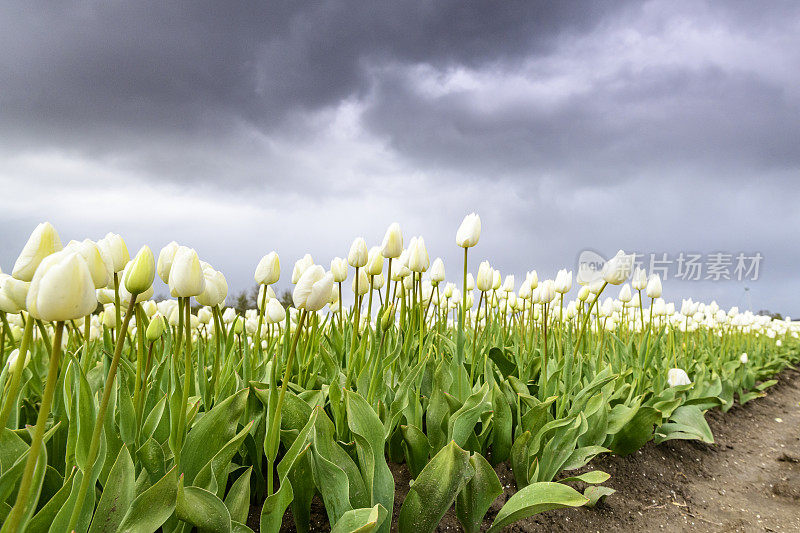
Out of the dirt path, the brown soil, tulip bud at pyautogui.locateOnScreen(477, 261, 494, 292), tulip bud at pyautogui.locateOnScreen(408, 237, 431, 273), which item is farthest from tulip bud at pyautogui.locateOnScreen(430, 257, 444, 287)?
the dirt path

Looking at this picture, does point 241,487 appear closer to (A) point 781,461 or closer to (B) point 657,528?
(B) point 657,528

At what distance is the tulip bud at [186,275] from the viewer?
1.39 meters

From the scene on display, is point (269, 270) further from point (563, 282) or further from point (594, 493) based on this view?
point (563, 282)

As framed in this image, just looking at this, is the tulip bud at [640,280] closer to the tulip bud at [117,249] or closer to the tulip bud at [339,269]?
the tulip bud at [339,269]

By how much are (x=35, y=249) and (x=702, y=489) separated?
11.5ft

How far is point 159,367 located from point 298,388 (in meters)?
0.58

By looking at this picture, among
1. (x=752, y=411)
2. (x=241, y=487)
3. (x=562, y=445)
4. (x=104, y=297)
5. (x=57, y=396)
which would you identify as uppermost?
(x=104, y=297)

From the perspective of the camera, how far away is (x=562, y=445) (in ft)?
8.15

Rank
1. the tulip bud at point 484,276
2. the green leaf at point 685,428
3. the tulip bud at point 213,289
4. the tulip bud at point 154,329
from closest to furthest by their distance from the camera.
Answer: the tulip bud at point 213,289 < the tulip bud at point 154,329 < the tulip bud at point 484,276 < the green leaf at point 685,428

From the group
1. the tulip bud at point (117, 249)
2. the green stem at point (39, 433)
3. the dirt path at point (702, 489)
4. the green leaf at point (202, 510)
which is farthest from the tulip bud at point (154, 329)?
the dirt path at point (702, 489)

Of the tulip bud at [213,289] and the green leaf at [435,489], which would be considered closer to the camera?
the green leaf at [435,489]

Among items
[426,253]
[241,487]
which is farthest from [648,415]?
[241,487]

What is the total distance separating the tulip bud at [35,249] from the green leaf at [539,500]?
5.01 feet

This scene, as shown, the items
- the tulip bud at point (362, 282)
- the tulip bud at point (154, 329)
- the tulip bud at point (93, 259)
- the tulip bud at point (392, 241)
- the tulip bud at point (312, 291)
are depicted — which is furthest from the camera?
the tulip bud at point (362, 282)
